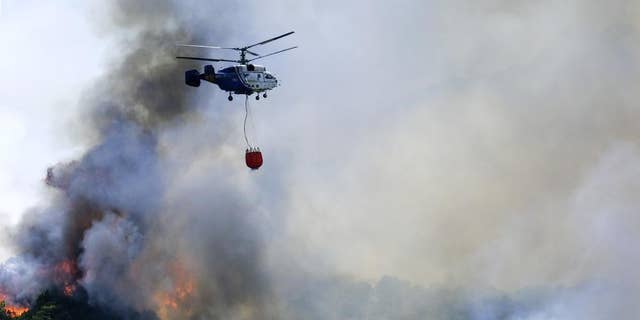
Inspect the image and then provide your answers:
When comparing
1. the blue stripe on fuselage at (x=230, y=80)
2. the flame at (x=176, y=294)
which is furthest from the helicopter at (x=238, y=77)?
the flame at (x=176, y=294)

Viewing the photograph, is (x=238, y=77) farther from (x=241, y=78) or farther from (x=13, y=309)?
(x=13, y=309)

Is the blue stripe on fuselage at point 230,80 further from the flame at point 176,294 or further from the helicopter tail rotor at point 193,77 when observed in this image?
the flame at point 176,294

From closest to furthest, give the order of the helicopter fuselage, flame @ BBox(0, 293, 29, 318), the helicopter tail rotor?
the helicopter fuselage → the helicopter tail rotor → flame @ BBox(0, 293, 29, 318)

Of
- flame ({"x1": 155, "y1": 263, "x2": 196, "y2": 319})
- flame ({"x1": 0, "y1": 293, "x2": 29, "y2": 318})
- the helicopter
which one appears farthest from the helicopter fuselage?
flame ({"x1": 0, "y1": 293, "x2": 29, "y2": 318})

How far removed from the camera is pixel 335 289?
89.1 metres

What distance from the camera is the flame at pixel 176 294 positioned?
75.9m

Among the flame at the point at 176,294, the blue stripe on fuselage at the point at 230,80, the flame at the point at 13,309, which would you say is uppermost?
the blue stripe on fuselage at the point at 230,80

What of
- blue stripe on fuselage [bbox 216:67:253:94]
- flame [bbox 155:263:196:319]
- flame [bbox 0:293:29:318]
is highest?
blue stripe on fuselage [bbox 216:67:253:94]

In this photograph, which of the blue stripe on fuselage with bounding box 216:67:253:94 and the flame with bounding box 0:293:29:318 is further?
the flame with bounding box 0:293:29:318

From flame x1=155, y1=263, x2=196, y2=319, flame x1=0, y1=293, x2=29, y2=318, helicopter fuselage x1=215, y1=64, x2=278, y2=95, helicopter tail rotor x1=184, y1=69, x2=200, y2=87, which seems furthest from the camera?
flame x1=155, y1=263, x2=196, y2=319

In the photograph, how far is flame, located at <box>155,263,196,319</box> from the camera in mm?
75875

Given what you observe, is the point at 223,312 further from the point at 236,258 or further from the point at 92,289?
the point at 92,289

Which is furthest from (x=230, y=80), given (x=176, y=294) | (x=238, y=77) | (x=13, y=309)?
(x=13, y=309)

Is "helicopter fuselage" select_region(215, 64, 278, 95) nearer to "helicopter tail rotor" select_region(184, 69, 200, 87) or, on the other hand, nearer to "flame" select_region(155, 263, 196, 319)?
"helicopter tail rotor" select_region(184, 69, 200, 87)
